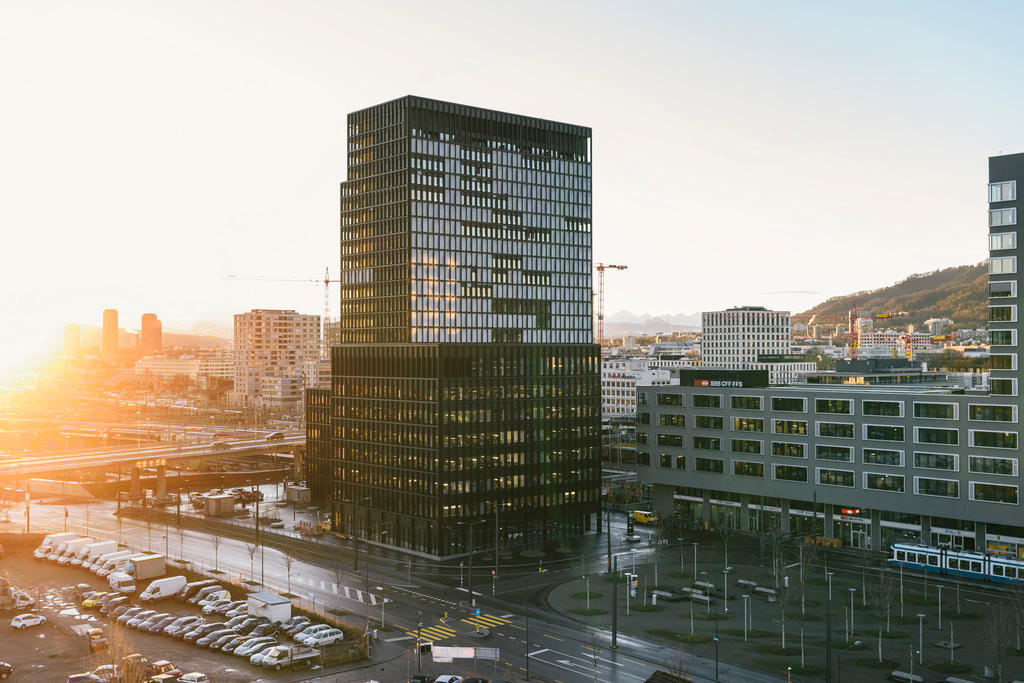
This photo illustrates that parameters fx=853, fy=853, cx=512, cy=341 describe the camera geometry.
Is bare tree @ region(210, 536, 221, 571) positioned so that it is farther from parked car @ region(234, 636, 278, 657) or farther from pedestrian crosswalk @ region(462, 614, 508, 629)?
pedestrian crosswalk @ region(462, 614, 508, 629)

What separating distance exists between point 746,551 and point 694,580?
20005 millimetres

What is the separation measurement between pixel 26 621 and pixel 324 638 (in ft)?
118

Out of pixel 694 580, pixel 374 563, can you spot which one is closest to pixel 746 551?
pixel 694 580

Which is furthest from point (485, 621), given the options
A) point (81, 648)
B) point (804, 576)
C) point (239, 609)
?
point (81, 648)

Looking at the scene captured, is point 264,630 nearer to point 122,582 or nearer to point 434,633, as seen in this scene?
point 434,633

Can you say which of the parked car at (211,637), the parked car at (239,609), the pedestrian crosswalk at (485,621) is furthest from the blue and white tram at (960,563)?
the parked car at (211,637)

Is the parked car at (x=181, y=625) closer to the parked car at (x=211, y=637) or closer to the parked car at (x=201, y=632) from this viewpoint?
the parked car at (x=201, y=632)

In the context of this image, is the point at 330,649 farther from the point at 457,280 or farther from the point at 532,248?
the point at 532,248

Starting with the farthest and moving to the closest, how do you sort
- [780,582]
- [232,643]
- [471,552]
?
[471,552], [780,582], [232,643]

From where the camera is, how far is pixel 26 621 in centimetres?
9700

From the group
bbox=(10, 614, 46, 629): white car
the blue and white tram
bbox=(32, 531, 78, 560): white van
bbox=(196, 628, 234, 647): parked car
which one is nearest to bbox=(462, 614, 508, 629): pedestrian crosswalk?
bbox=(196, 628, 234, 647): parked car

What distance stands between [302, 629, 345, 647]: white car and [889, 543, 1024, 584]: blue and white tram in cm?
7637

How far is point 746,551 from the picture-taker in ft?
430

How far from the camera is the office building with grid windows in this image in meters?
117
